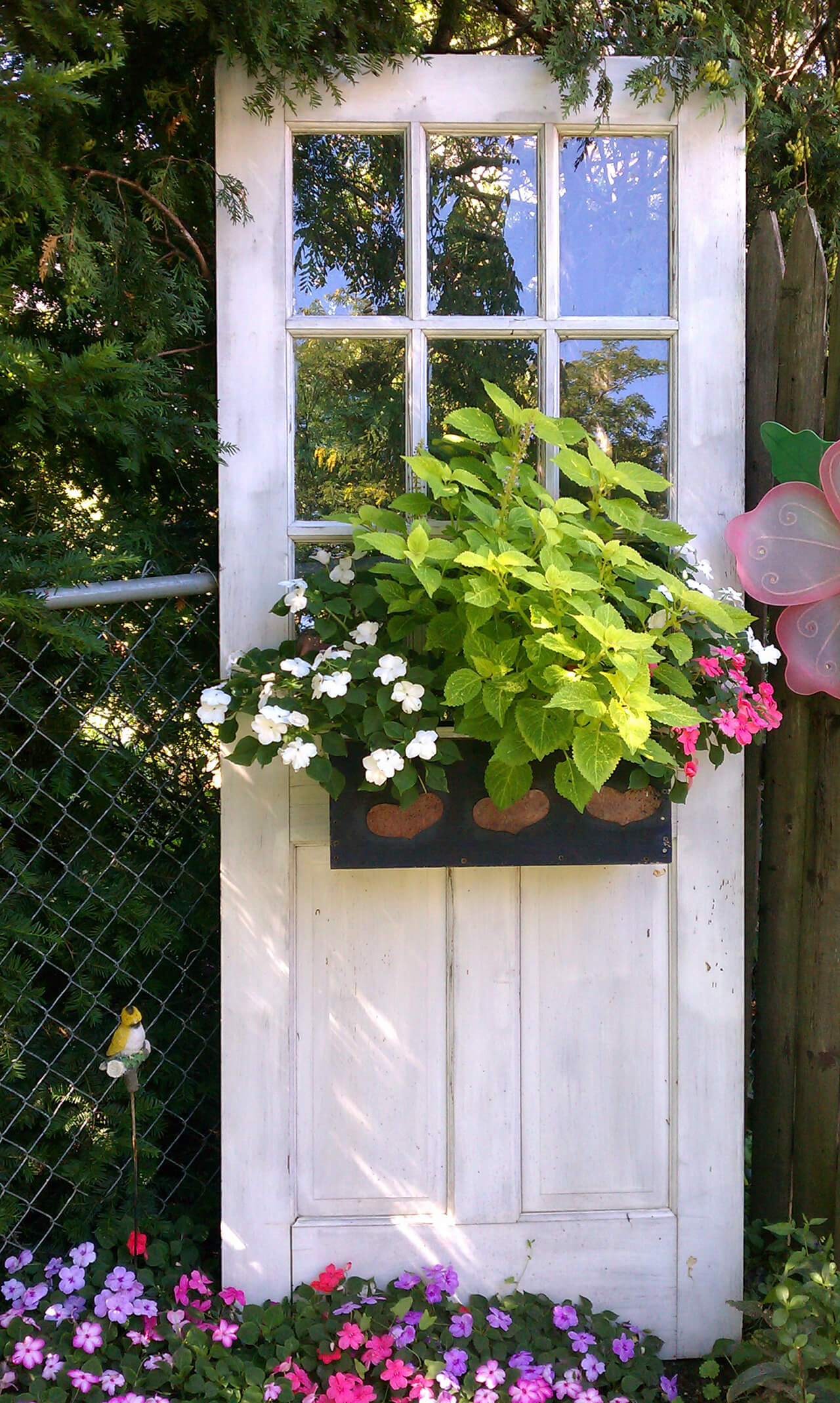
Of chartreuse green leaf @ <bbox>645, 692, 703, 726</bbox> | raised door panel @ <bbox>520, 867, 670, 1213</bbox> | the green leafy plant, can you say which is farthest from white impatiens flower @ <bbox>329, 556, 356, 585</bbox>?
raised door panel @ <bbox>520, 867, 670, 1213</bbox>

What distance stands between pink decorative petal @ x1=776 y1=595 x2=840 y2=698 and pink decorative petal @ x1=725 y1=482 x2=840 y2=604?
0.11 feet

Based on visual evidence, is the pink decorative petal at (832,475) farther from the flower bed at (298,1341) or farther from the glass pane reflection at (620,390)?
the flower bed at (298,1341)

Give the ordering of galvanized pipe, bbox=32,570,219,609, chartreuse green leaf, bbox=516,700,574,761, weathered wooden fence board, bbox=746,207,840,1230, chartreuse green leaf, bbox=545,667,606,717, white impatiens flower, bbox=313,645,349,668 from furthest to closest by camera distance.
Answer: weathered wooden fence board, bbox=746,207,840,1230 < galvanized pipe, bbox=32,570,219,609 < white impatiens flower, bbox=313,645,349,668 < chartreuse green leaf, bbox=516,700,574,761 < chartreuse green leaf, bbox=545,667,606,717

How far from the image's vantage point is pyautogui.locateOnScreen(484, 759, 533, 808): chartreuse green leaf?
158cm

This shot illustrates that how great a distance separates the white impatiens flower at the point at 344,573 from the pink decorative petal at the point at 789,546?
0.71 metres

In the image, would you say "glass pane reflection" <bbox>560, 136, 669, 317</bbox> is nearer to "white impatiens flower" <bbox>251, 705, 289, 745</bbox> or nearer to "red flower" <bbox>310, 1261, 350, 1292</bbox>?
"white impatiens flower" <bbox>251, 705, 289, 745</bbox>

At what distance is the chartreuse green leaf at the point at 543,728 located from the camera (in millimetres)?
1476

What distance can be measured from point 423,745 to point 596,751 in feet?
0.88

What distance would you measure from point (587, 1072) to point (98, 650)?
1223mm

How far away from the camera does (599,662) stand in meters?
1.46

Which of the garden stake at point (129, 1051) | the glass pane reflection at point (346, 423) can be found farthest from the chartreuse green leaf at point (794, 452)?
the garden stake at point (129, 1051)

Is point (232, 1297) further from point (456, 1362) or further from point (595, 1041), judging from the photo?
point (595, 1041)

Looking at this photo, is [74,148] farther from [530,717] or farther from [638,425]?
[530,717]

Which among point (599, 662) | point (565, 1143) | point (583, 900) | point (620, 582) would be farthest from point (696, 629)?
point (565, 1143)
